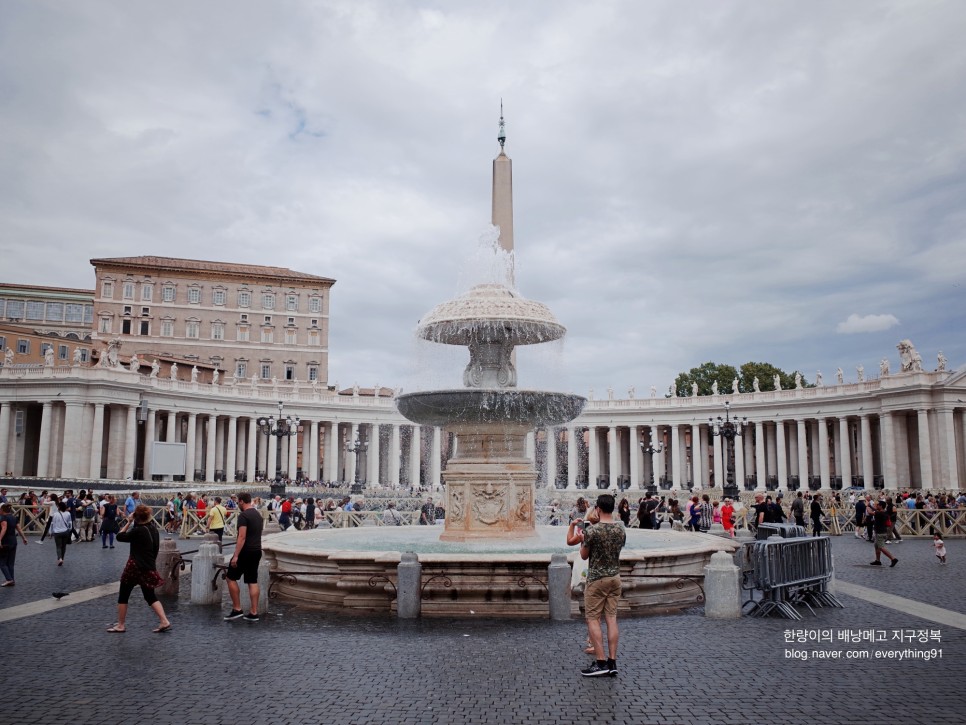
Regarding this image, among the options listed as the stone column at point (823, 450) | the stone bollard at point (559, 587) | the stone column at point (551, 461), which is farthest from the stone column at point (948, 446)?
the stone bollard at point (559, 587)

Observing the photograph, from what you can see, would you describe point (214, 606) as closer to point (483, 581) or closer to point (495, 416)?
point (483, 581)

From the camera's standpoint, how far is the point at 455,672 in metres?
8.26

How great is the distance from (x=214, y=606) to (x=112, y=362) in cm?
4978

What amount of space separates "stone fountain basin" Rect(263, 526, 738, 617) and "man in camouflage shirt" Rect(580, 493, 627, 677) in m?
3.35

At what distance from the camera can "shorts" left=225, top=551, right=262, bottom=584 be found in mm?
10945

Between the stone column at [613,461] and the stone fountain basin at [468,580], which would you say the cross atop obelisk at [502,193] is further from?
the stone column at [613,461]

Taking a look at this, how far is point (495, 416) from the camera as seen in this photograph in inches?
672

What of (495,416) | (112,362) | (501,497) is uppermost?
(112,362)

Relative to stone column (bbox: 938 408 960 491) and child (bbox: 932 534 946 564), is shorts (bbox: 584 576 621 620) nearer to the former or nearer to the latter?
child (bbox: 932 534 946 564)

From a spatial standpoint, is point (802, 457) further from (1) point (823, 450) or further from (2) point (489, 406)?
(2) point (489, 406)

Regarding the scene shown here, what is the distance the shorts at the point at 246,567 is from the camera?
1095 centimetres

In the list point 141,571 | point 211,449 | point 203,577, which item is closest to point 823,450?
point 211,449

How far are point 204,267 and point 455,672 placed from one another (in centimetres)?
8713

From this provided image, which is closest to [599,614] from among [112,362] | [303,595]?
[303,595]
